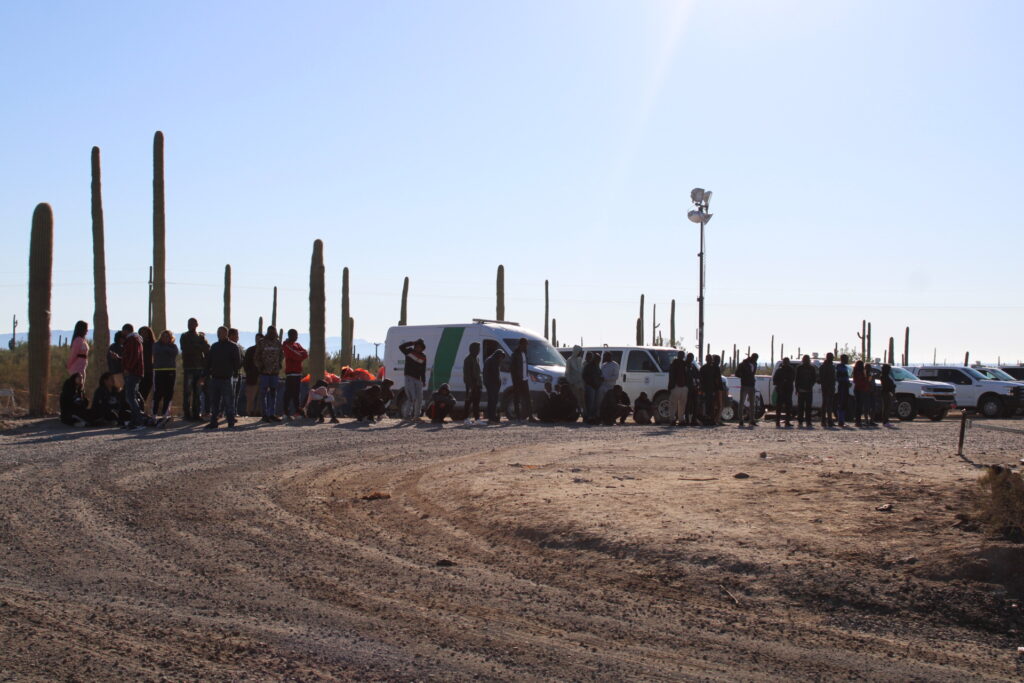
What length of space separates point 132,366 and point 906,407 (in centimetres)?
2226

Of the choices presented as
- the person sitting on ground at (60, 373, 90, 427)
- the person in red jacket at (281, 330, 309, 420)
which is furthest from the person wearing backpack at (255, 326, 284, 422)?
the person sitting on ground at (60, 373, 90, 427)

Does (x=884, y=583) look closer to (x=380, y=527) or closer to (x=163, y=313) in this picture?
(x=380, y=527)

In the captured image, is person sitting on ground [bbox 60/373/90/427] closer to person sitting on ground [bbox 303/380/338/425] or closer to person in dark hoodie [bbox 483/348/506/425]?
person sitting on ground [bbox 303/380/338/425]

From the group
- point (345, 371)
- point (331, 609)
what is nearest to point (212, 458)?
point (331, 609)

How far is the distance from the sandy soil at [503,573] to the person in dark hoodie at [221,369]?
200 inches

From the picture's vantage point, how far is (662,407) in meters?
24.1

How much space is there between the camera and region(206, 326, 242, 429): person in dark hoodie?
16.9 m

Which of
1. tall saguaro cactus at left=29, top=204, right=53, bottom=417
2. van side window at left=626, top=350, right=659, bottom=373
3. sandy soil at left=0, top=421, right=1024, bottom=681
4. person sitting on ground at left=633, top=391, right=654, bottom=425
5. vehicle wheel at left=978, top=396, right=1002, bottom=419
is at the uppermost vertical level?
tall saguaro cactus at left=29, top=204, right=53, bottom=417

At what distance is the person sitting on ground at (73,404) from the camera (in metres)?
16.6

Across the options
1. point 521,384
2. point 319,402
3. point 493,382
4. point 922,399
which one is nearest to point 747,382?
point 521,384

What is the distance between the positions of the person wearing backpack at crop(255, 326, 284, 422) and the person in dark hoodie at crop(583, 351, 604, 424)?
6057 mm

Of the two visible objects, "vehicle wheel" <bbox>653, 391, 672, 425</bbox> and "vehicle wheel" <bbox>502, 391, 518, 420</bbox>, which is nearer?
"vehicle wheel" <bbox>502, 391, 518, 420</bbox>

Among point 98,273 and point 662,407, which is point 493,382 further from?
point 98,273

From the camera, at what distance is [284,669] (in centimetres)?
477
